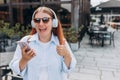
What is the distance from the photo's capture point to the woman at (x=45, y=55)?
206cm

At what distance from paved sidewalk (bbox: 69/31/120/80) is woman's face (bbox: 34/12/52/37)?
166 inches

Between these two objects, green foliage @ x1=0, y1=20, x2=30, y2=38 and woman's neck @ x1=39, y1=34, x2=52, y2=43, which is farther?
green foliage @ x1=0, y1=20, x2=30, y2=38

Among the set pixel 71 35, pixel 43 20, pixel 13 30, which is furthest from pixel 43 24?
pixel 13 30

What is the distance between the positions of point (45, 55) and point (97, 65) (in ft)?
19.3

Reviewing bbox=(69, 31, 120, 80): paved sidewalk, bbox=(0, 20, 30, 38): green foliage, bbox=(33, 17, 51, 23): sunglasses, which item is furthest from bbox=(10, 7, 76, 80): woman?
bbox=(0, 20, 30, 38): green foliage

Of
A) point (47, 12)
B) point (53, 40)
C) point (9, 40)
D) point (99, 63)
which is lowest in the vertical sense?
point (99, 63)

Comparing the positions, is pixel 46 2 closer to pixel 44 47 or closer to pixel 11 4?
pixel 11 4

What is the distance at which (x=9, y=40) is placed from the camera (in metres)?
9.45

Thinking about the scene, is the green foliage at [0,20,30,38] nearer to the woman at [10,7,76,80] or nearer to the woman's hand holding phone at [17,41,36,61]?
the woman at [10,7,76,80]

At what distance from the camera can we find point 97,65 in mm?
7750

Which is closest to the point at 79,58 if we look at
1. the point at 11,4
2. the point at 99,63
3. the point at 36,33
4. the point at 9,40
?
the point at 99,63

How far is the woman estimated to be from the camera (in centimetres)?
206

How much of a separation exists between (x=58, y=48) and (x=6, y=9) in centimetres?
1016

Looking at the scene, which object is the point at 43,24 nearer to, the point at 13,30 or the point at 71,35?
the point at 71,35
